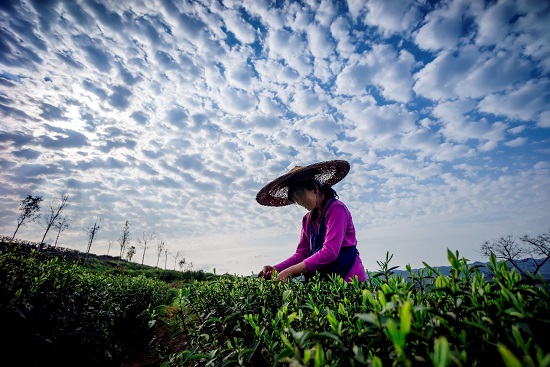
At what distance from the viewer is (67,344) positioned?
127 inches

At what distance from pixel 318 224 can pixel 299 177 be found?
86 centimetres

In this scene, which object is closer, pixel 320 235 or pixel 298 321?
pixel 298 321

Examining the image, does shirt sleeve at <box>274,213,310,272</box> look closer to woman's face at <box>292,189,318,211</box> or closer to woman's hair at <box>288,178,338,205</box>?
woman's face at <box>292,189,318,211</box>

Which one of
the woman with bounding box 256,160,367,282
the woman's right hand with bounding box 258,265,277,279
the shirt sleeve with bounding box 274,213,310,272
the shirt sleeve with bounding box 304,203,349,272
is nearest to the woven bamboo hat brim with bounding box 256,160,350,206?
the woman with bounding box 256,160,367,282

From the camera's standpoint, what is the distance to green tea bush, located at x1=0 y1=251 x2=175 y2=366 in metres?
2.65

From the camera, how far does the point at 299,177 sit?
4.22 metres

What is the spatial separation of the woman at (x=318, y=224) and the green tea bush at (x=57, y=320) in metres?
2.15

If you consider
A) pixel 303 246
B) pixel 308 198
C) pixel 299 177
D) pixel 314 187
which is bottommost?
pixel 303 246

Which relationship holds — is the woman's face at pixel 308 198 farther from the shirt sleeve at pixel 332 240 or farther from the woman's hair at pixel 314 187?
the shirt sleeve at pixel 332 240

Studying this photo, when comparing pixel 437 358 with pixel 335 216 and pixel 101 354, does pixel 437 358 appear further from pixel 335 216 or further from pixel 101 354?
pixel 101 354

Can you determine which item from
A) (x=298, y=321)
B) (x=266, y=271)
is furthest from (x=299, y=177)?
(x=298, y=321)

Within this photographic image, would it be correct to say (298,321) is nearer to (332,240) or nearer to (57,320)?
(332,240)

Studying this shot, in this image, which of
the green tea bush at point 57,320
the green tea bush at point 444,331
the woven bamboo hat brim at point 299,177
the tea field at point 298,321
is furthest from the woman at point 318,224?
the green tea bush at point 57,320

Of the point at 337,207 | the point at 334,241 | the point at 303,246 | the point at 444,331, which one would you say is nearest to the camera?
the point at 444,331
